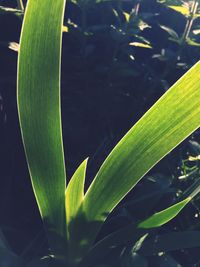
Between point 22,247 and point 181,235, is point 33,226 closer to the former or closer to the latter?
point 22,247

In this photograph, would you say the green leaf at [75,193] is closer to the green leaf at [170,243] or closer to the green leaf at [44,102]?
the green leaf at [44,102]

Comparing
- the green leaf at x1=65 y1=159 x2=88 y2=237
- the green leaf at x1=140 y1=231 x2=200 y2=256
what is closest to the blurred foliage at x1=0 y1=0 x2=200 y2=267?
the green leaf at x1=140 y1=231 x2=200 y2=256

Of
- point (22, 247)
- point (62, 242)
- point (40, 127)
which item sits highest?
point (40, 127)

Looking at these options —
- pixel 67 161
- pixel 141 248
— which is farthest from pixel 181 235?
pixel 67 161

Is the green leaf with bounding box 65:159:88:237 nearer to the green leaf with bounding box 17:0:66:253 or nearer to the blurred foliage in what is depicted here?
the green leaf with bounding box 17:0:66:253

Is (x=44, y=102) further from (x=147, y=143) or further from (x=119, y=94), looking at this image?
(x=119, y=94)

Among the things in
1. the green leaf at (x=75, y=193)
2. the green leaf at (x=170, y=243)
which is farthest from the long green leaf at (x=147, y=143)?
the green leaf at (x=170, y=243)
